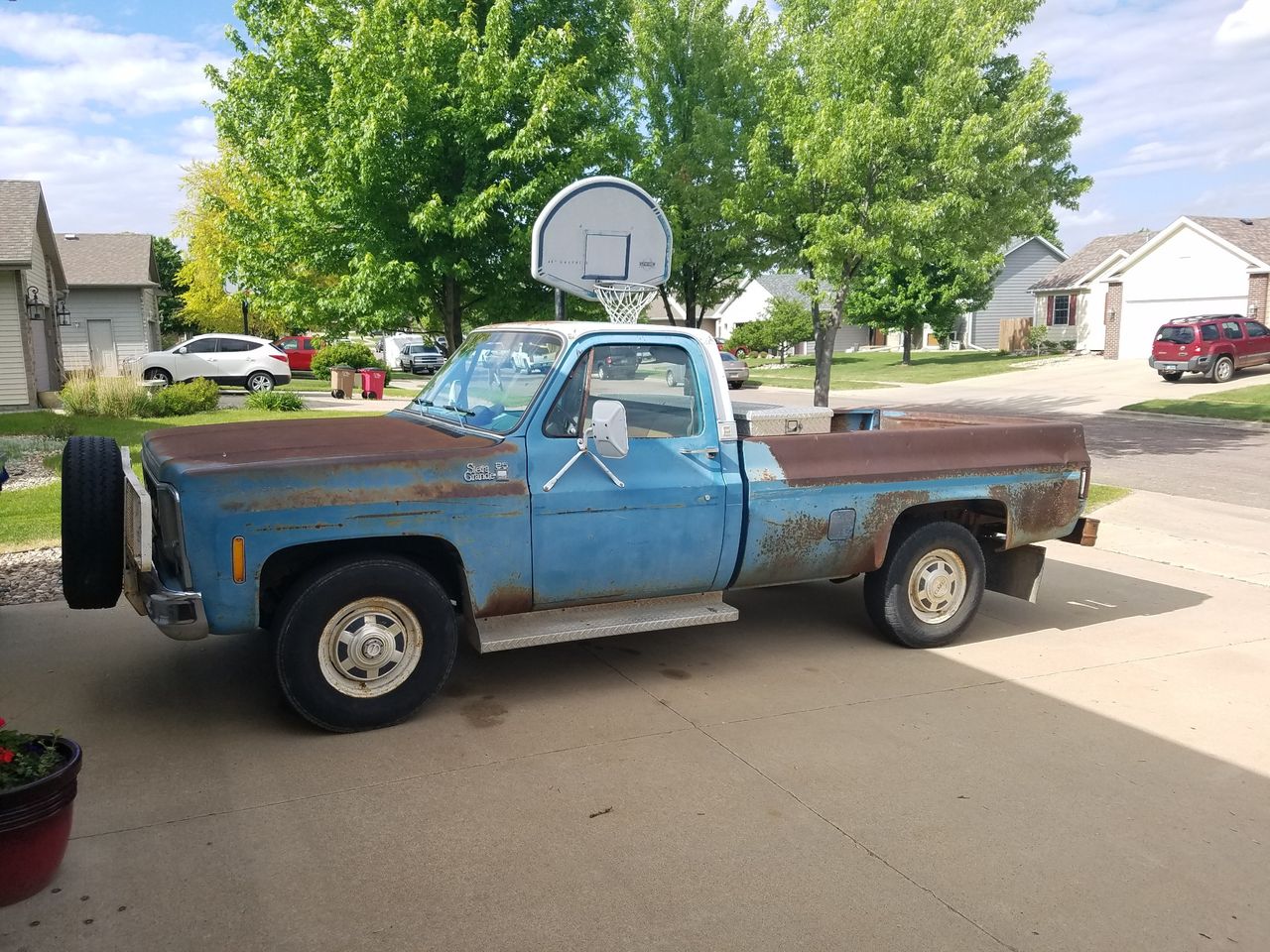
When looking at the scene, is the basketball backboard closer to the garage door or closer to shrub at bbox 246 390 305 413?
shrub at bbox 246 390 305 413

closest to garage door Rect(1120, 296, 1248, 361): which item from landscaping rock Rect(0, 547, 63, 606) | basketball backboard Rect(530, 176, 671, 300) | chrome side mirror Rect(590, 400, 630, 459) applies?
basketball backboard Rect(530, 176, 671, 300)

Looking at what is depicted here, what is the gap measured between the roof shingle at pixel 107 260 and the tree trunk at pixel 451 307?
23418 mm

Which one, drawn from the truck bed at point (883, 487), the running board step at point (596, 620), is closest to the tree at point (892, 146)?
the truck bed at point (883, 487)

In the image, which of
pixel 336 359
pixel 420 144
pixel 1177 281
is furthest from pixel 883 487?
pixel 1177 281

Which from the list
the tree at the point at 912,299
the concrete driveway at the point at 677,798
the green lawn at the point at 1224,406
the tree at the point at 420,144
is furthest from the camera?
the tree at the point at 912,299

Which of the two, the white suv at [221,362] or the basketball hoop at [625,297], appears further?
the white suv at [221,362]

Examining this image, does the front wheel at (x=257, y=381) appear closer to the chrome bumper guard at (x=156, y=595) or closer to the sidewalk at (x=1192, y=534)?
the sidewalk at (x=1192, y=534)

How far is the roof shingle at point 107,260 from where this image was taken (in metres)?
33.6

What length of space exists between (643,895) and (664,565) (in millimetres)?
2123

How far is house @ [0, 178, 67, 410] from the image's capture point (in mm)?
21781

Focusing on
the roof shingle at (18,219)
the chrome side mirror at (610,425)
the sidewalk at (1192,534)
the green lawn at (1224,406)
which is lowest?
the sidewalk at (1192,534)

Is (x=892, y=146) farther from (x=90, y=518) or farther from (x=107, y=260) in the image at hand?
(x=107, y=260)

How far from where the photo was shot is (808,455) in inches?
224

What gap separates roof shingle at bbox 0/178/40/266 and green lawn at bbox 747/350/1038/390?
22818 mm
